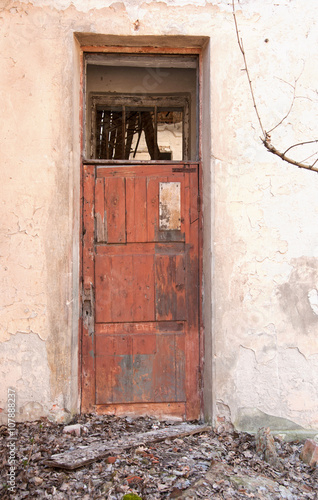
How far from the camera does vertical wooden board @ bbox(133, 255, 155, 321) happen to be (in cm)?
346

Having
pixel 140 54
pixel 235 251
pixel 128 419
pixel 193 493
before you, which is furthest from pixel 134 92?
pixel 193 493

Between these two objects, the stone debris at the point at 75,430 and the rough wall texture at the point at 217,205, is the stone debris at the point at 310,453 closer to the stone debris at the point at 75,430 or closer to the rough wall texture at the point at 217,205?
the rough wall texture at the point at 217,205

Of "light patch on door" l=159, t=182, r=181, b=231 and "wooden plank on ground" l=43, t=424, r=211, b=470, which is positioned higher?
"light patch on door" l=159, t=182, r=181, b=231

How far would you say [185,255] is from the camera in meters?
3.49

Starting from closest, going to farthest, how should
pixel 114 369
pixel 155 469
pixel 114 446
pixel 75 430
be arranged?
pixel 155 469 < pixel 114 446 < pixel 75 430 < pixel 114 369

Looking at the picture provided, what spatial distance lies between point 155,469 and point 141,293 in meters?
1.35

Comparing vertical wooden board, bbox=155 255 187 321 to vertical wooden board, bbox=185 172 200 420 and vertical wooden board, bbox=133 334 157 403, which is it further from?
vertical wooden board, bbox=133 334 157 403

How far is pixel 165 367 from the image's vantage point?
346cm

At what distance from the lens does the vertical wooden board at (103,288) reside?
11.3 ft

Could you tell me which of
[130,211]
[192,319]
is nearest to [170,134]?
[130,211]

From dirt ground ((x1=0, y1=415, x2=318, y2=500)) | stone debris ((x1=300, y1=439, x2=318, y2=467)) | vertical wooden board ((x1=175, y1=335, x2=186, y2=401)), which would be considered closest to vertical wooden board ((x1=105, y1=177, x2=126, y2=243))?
vertical wooden board ((x1=175, y1=335, x2=186, y2=401))

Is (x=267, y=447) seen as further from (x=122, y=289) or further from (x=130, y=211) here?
(x=130, y=211)

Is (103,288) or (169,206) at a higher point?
(169,206)

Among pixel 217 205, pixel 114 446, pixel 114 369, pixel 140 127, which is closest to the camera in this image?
pixel 114 446
